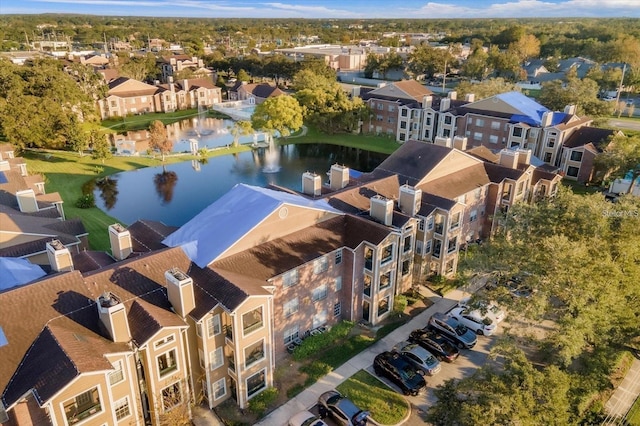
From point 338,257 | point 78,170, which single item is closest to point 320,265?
point 338,257

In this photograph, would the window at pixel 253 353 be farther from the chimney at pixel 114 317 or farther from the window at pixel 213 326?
the chimney at pixel 114 317

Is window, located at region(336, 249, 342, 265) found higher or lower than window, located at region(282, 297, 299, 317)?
higher

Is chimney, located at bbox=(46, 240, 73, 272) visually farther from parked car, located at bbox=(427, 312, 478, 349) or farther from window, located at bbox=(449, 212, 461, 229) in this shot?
window, located at bbox=(449, 212, 461, 229)

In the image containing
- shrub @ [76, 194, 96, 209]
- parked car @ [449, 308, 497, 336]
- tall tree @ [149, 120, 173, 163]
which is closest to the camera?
parked car @ [449, 308, 497, 336]

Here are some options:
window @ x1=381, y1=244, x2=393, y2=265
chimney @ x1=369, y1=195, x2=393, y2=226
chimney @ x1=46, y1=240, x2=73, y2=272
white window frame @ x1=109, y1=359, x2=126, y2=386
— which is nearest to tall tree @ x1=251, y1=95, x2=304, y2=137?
chimney @ x1=369, y1=195, x2=393, y2=226

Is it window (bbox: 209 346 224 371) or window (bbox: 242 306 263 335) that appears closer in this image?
window (bbox: 242 306 263 335)

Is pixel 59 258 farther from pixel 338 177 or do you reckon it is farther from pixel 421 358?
pixel 338 177
